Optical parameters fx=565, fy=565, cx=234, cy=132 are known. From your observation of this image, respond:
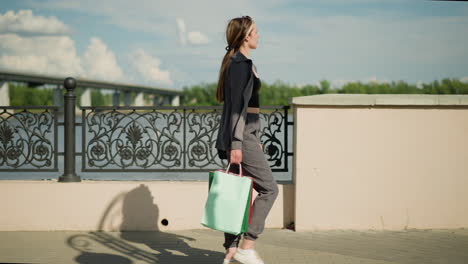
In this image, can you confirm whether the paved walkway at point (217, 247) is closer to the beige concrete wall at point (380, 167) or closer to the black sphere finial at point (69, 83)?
the beige concrete wall at point (380, 167)

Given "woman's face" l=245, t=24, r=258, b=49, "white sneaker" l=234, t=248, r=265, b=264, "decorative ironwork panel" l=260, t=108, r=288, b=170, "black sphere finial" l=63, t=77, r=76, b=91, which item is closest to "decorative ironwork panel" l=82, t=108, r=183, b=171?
"black sphere finial" l=63, t=77, r=76, b=91

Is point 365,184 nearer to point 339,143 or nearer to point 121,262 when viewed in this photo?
point 339,143

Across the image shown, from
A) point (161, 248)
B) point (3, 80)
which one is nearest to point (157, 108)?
point (161, 248)

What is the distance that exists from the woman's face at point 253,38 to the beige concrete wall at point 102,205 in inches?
86.2

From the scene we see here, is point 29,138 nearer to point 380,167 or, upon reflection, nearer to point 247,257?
point 247,257

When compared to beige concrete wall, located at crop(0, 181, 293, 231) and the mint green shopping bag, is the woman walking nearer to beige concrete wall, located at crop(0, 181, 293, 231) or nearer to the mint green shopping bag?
the mint green shopping bag

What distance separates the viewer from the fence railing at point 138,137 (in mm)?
6211

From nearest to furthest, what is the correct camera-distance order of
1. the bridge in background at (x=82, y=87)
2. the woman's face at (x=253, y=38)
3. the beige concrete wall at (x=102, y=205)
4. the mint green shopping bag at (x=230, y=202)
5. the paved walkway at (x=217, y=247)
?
1. the mint green shopping bag at (x=230, y=202)
2. the woman's face at (x=253, y=38)
3. the paved walkway at (x=217, y=247)
4. the beige concrete wall at (x=102, y=205)
5. the bridge in background at (x=82, y=87)

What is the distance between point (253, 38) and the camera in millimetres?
4176

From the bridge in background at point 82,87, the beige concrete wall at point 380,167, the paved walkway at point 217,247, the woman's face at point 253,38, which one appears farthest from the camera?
the bridge in background at point 82,87

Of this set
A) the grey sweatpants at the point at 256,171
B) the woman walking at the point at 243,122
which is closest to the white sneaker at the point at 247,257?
the woman walking at the point at 243,122

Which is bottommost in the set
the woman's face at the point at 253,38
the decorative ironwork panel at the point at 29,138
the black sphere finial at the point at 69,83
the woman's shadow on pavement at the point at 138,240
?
the woman's shadow on pavement at the point at 138,240

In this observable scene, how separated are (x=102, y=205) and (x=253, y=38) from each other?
277 centimetres

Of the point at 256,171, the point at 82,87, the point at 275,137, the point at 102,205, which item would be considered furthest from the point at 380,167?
the point at 82,87
